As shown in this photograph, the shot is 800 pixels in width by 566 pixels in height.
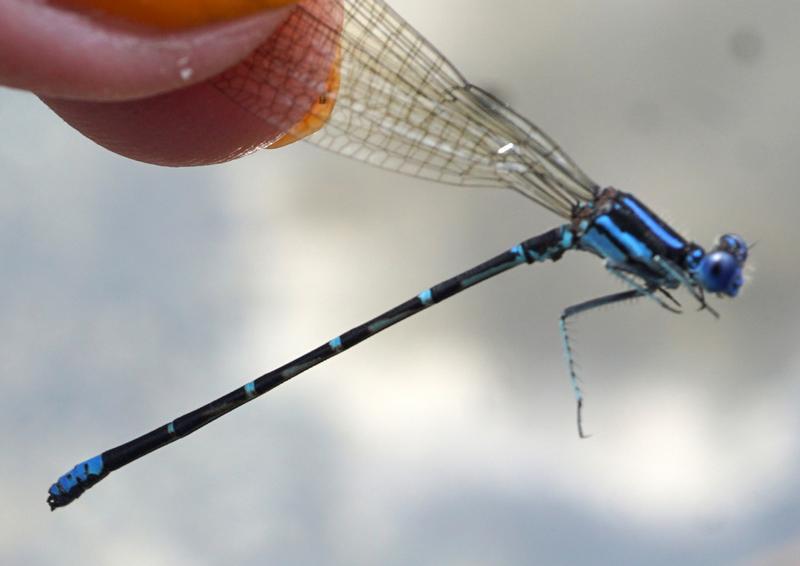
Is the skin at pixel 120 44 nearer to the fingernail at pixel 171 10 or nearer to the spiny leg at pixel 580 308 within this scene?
the fingernail at pixel 171 10

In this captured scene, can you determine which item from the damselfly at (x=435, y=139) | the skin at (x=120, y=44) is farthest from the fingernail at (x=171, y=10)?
the damselfly at (x=435, y=139)

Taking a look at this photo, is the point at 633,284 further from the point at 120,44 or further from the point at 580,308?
the point at 120,44

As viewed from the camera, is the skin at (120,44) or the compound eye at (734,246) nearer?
the skin at (120,44)

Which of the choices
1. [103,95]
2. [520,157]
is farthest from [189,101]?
[520,157]

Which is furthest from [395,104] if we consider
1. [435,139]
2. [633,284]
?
[633,284]

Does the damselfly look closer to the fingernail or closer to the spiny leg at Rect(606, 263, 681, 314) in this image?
the spiny leg at Rect(606, 263, 681, 314)

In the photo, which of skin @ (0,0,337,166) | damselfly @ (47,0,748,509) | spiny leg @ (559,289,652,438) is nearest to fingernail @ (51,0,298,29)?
skin @ (0,0,337,166)
